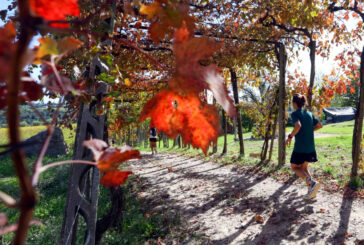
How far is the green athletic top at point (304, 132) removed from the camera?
4175 mm

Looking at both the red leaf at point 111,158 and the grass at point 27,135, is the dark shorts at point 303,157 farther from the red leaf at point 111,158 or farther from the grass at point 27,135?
the red leaf at point 111,158

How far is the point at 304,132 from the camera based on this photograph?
4219 millimetres

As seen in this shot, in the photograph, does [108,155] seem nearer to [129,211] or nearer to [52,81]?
[52,81]

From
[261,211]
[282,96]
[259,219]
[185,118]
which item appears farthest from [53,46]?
[282,96]

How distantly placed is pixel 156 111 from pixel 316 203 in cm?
439

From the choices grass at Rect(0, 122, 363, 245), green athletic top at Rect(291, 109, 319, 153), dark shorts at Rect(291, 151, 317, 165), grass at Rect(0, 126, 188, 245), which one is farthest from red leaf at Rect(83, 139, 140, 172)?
dark shorts at Rect(291, 151, 317, 165)

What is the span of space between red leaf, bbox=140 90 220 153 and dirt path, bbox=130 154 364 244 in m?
3.14

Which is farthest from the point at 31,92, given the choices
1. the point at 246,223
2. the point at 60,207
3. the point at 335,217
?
the point at 60,207

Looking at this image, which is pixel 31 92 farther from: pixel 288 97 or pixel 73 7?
pixel 288 97

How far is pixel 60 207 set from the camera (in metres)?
5.35

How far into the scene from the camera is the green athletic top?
417cm

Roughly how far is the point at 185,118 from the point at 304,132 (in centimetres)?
418

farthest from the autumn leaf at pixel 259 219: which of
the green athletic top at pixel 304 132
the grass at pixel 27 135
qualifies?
the grass at pixel 27 135

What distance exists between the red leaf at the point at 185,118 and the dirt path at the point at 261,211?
10.3 feet
